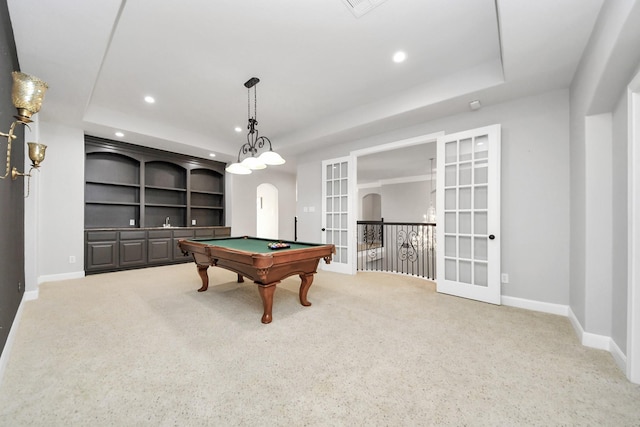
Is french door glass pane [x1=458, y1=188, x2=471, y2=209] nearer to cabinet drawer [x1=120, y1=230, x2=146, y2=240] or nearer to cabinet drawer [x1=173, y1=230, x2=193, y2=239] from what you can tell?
cabinet drawer [x1=173, y1=230, x2=193, y2=239]

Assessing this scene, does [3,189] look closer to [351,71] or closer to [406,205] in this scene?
[351,71]

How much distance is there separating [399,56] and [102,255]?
573 centimetres

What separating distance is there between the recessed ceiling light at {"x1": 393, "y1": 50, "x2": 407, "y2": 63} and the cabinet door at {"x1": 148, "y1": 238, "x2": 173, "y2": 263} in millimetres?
5359

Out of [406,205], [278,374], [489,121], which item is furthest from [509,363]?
[406,205]

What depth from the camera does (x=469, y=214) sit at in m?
3.31

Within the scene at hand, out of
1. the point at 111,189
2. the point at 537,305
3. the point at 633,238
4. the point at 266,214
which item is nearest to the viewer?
the point at 633,238

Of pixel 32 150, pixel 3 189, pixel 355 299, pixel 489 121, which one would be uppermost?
pixel 489 121

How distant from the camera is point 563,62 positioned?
233cm

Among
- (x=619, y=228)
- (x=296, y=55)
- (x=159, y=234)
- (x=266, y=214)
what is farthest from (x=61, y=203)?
(x=619, y=228)

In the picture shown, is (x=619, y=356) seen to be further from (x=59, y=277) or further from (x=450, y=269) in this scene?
(x=59, y=277)

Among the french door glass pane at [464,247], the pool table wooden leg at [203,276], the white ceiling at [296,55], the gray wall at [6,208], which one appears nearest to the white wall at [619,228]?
the white ceiling at [296,55]

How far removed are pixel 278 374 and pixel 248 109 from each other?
12.1 ft

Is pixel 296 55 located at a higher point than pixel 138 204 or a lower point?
higher

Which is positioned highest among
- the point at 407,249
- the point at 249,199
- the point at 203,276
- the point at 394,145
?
the point at 394,145
